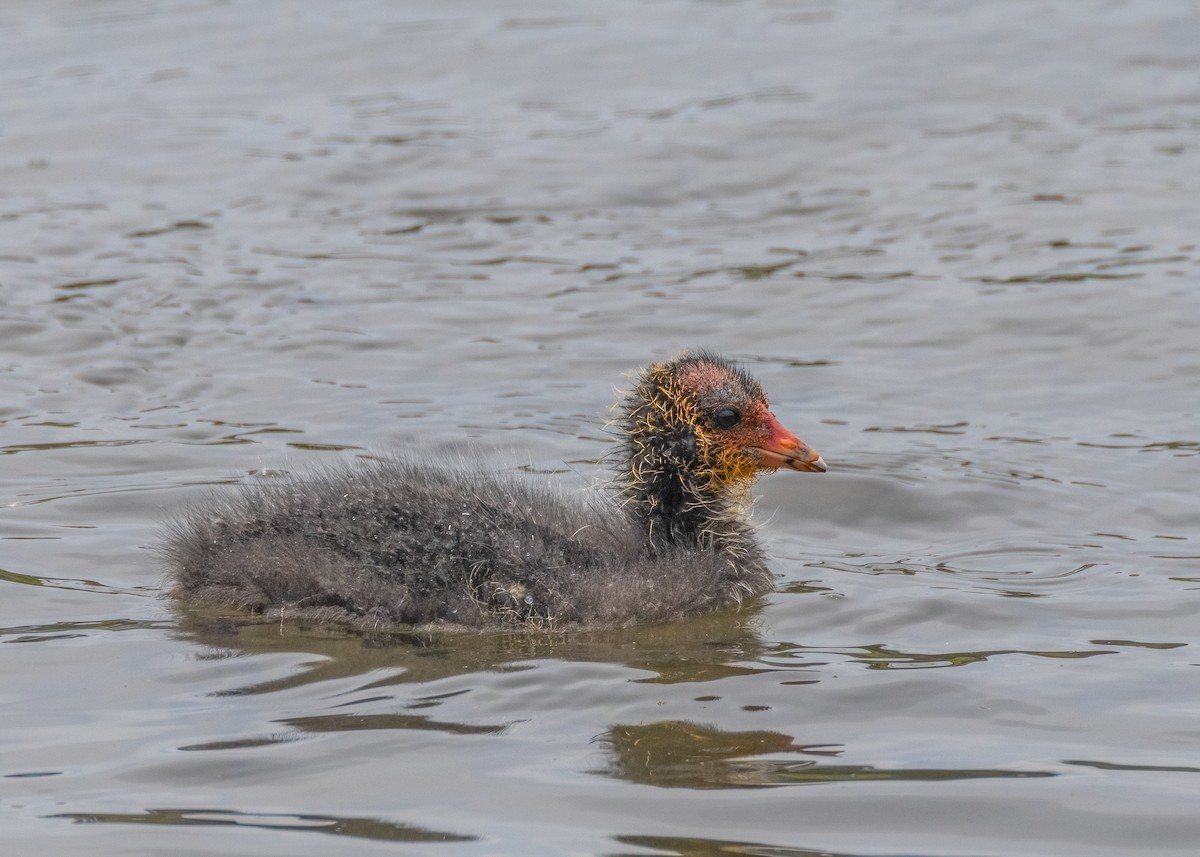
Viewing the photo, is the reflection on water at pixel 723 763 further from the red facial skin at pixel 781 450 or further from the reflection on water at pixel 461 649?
the red facial skin at pixel 781 450

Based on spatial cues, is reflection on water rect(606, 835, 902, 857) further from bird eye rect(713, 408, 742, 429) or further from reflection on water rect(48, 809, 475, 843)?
bird eye rect(713, 408, 742, 429)

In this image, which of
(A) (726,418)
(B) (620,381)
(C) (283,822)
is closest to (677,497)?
Answer: (A) (726,418)

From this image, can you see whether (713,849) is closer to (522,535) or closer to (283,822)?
(283,822)

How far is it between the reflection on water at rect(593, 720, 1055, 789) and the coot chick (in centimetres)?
118

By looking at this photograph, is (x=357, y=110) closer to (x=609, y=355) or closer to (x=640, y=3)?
(x=640, y=3)

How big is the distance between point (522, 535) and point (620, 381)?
390 cm

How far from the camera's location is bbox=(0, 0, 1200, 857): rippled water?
566 cm

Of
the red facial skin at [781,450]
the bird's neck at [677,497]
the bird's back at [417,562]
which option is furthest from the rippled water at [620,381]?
the red facial skin at [781,450]

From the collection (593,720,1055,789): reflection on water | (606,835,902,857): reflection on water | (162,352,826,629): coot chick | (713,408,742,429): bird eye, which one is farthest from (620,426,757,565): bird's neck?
(606,835,902,857): reflection on water

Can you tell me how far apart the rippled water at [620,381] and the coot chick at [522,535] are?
0.61 ft

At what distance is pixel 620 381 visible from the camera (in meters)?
11.1

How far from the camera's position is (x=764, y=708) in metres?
6.30

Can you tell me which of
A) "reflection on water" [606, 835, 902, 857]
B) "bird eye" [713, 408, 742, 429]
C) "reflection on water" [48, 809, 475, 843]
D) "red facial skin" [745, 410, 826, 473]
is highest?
"bird eye" [713, 408, 742, 429]

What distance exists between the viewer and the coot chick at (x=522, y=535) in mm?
7074
